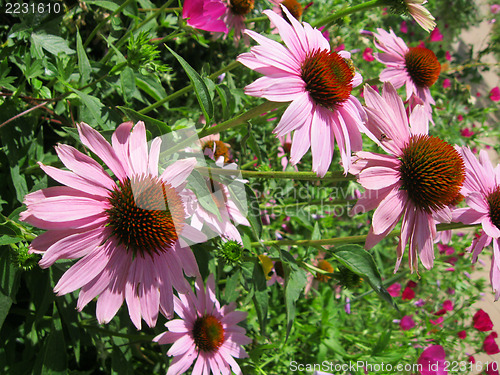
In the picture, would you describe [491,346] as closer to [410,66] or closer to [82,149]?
[410,66]

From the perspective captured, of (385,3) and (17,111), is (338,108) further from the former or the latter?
(17,111)

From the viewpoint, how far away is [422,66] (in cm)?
150

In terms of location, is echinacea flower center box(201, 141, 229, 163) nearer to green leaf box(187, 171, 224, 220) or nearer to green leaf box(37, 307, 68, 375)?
green leaf box(187, 171, 224, 220)

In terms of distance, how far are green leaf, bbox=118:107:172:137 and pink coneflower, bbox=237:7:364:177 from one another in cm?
25

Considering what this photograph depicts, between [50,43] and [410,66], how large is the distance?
4.56 feet

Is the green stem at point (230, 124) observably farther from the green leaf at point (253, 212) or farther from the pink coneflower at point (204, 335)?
the pink coneflower at point (204, 335)

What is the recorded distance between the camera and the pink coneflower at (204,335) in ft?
3.93

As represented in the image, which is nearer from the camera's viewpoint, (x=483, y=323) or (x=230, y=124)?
(x=230, y=124)

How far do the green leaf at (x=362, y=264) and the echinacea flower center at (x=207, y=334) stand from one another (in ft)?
1.74

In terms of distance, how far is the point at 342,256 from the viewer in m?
1.12

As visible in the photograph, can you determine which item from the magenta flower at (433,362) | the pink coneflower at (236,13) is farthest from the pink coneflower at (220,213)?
the magenta flower at (433,362)

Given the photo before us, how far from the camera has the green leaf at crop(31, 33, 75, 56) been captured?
3.85ft

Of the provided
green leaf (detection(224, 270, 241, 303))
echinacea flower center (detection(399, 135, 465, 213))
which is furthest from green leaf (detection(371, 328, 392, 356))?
echinacea flower center (detection(399, 135, 465, 213))

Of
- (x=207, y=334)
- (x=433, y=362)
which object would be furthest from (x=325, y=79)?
(x=433, y=362)
